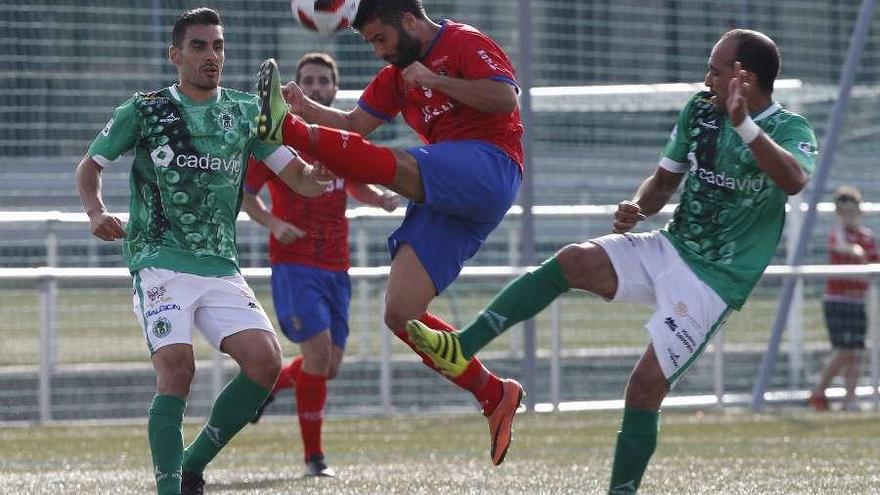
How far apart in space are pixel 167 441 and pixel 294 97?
59.5 inches

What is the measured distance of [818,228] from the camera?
15547mm

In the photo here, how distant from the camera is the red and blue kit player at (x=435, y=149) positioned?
6387 millimetres

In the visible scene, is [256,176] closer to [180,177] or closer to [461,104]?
[180,177]

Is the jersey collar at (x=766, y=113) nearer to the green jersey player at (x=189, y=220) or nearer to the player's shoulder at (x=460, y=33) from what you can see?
the player's shoulder at (x=460, y=33)

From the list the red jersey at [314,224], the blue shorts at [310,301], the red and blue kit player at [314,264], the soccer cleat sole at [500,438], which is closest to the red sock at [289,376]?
the red and blue kit player at [314,264]

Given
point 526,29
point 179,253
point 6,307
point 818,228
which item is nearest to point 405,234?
point 179,253

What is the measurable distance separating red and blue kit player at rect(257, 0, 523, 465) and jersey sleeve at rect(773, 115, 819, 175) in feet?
3.27

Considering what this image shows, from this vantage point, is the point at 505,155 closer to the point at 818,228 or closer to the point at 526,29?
the point at 526,29

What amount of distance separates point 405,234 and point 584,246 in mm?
738

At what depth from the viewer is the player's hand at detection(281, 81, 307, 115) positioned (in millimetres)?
7086

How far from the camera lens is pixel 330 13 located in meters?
6.59

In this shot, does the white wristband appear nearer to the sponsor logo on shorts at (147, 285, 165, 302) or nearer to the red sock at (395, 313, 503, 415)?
the red sock at (395, 313, 503, 415)

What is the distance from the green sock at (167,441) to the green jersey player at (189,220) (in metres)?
0.02

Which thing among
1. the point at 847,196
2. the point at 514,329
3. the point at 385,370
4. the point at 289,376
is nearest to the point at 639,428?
the point at 289,376
